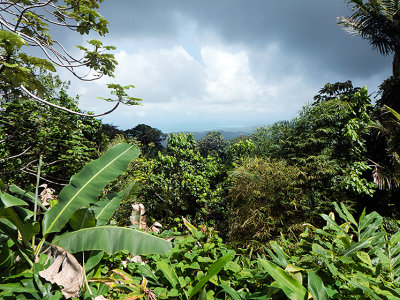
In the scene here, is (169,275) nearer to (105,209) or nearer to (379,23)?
(105,209)

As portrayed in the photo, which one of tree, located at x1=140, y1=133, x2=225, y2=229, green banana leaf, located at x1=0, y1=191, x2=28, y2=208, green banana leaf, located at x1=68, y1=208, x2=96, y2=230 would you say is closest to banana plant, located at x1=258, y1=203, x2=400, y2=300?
green banana leaf, located at x1=68, y1=208, x2=96, y2=230

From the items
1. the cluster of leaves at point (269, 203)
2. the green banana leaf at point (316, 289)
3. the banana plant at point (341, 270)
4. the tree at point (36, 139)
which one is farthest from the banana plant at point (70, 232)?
the cluster of leaves at point (269, 203)

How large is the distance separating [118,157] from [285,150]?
6411mm

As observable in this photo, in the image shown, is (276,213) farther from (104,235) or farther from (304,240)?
(104,235)

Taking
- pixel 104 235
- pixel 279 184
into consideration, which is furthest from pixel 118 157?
pixel 279 184

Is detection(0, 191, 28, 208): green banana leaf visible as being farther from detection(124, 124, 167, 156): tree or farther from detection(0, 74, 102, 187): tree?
detection(124, 124, 167, 156): tree

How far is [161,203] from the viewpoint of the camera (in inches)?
342

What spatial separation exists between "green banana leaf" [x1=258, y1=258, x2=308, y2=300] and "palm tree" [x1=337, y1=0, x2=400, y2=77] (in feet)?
44.0

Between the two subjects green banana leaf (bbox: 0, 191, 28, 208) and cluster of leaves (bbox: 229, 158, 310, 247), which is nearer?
green banana leaf (bbox: 0, 191, 28, 208)

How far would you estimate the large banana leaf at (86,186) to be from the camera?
1890 mm

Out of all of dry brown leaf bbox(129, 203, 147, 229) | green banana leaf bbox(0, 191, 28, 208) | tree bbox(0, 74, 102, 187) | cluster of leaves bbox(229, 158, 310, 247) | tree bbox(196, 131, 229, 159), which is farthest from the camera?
tree bbox(196, 131, 229, 159)

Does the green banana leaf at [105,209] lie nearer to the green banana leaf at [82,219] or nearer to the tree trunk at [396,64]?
the green banana leaf at [82,219]

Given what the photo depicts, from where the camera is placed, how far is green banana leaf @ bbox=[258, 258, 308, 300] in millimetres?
968

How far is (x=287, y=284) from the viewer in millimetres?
A: 979
